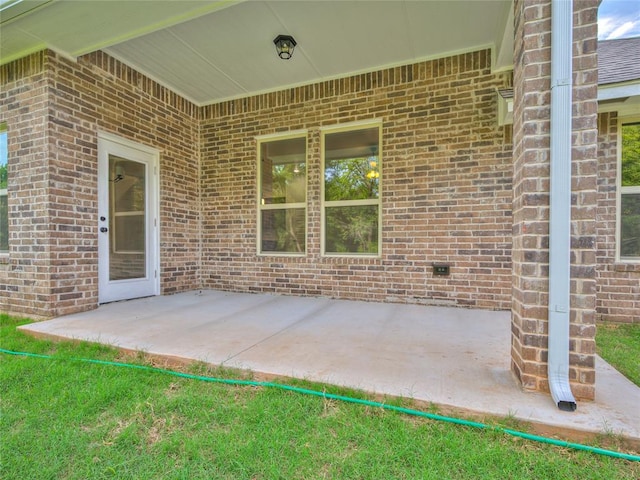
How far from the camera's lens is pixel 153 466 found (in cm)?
134

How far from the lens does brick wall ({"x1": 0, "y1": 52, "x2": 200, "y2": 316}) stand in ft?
11.1

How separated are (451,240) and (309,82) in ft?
9.90

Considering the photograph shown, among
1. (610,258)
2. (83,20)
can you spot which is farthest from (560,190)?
(83,20)

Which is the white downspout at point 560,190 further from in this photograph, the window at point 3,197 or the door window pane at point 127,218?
the window at point 3,197

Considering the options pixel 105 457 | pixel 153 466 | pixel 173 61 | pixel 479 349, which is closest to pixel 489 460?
pixel 479 349

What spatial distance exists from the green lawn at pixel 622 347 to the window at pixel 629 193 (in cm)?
85

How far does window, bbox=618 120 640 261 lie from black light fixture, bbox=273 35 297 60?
12.7 ft

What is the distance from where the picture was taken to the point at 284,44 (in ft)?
11.7

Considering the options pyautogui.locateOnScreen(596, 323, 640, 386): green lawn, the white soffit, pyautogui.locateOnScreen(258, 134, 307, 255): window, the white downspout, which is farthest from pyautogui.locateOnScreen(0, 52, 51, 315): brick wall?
pyautogui.locateOnScreen(596, 323, 640, 386): green lawn

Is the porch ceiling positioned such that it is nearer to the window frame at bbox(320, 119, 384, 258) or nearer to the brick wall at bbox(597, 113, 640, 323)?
A: the window frame at bbox(320, 119, 384, 258)

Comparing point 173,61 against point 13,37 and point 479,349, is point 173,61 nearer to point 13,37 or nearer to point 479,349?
point 13,37

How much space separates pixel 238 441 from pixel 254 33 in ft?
12.6

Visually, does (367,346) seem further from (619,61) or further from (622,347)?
(619,61)

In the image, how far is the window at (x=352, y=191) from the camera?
439 centimetres
